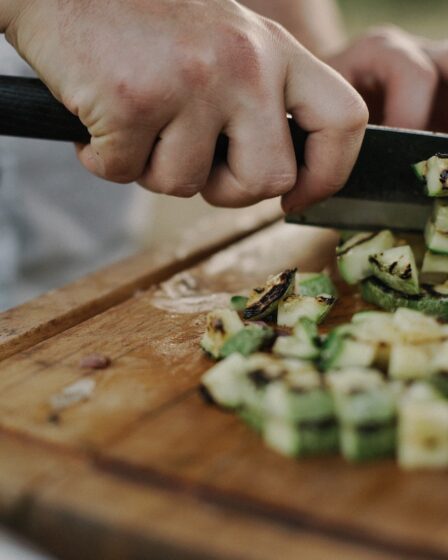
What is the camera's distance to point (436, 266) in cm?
156

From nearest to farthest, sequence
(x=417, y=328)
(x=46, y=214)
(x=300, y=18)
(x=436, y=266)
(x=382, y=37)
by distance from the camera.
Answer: (x=417, y=328)
(x=436, y=266)
(x=382, y=37)
(x=46, y=214)
(x=300, y=18)

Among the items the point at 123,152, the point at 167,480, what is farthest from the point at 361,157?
the point at 167,480

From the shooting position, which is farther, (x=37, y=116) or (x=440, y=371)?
(x=37, y=116)

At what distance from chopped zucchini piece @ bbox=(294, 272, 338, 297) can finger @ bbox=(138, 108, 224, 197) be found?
0.30 meters

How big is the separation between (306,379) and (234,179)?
1.88 feet

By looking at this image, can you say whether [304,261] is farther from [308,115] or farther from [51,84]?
[51,84]

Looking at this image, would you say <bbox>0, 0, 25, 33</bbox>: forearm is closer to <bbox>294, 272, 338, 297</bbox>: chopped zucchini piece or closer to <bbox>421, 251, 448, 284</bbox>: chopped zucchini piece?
<bbox>294, 272, 338, 297</bbox>: chopped zucchini piece

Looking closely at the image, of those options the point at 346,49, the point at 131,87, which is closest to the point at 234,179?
the point at 131,87

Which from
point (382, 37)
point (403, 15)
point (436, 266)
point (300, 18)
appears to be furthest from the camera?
point (403, 15)

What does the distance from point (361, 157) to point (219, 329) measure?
605 mm

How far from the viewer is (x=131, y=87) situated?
126cm

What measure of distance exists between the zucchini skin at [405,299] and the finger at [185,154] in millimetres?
426

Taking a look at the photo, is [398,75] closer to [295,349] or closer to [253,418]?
[295,349]

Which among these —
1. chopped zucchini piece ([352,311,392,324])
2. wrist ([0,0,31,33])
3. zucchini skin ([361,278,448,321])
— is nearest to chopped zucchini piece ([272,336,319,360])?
chopped zucchini piece ([352,311,392,324])
